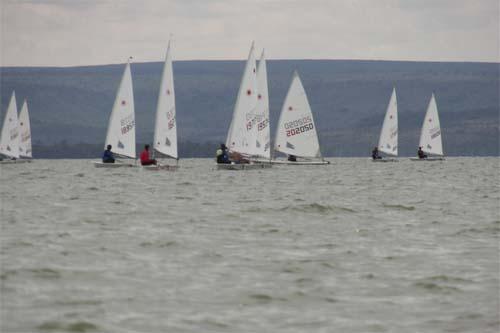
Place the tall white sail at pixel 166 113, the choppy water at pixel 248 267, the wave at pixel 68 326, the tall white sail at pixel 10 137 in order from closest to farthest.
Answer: the wave at pixel 68 326 → the choppy water at pixel 248 267 → the tall white sail at pixel 166 113 → the tall white sail at pixel 10 137

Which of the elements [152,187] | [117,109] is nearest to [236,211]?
[152,187]

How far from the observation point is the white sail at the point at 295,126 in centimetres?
6350

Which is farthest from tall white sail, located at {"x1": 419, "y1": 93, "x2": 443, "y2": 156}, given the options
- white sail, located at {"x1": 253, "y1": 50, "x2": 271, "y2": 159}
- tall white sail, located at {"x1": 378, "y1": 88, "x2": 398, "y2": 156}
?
white sail, located at {"x1": 253, "y1": 50, "x2": 271, "y2": 159}

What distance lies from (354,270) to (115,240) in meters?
4.94

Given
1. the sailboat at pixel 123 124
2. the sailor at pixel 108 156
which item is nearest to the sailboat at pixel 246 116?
the sailboat at pixel 123 124

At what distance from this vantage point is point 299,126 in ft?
209

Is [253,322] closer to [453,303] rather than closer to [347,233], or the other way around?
[453,303]

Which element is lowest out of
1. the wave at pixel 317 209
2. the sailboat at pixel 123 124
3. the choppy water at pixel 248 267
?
the choppy water at pixel 248 267

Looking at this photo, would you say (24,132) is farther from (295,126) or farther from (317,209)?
(317,209)

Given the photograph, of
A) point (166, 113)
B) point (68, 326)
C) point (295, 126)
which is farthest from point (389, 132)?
point (68, 326)

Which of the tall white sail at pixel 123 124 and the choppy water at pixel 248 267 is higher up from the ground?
the tall white sail at pixel 123 124

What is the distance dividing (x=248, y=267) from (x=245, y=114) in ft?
133

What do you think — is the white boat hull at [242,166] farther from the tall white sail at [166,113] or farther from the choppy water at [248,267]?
the choppy water at [248,267]

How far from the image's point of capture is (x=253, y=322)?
40.7 feet
